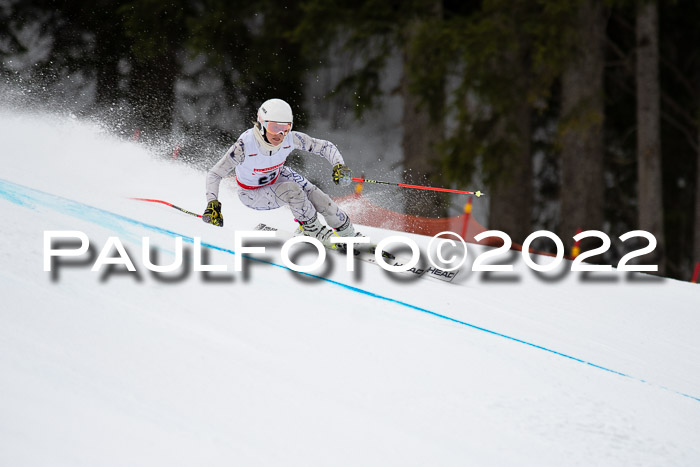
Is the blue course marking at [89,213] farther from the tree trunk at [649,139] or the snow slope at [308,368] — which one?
the tree trunk at [649,139]

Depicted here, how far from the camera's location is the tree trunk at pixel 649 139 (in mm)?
9594

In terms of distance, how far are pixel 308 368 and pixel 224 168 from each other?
2.12m

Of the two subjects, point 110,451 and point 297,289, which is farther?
point 297,289

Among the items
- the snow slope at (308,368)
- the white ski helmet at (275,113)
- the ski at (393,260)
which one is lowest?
the snow slope at (308,368)

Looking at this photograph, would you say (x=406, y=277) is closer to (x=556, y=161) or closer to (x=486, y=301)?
(x=486, y=301)

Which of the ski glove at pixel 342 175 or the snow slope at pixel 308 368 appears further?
the ski glove at pixel 342 175

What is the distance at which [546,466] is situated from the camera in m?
2.35

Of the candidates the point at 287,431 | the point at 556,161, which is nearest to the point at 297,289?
the point at 287,431

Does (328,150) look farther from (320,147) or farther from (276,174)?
(276,174)

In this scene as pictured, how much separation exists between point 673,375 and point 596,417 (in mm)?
1063

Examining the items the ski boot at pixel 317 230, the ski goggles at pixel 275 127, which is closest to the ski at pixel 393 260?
the ski boot at pixel 317 230

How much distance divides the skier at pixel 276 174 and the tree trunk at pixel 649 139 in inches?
241

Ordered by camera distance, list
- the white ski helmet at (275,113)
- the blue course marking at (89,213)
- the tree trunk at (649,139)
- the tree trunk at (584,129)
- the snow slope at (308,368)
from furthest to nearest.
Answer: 1. the tree trunk at (649,139)
2. the tree trunk at (584,129)
3. the white ski helmet at (275,113)
4. the blue course marking at (89,213)
5. the snow slope at (308,368)

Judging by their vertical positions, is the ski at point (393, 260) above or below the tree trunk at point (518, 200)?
below
